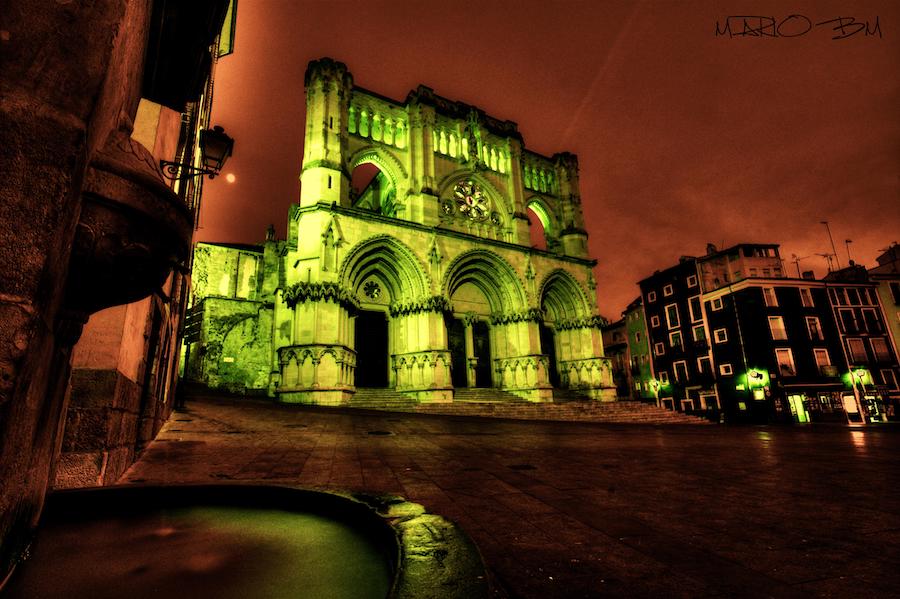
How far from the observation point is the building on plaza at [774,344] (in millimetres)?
32812

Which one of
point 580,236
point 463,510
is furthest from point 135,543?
point 580,236

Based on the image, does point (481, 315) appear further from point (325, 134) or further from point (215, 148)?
point (215, 148)

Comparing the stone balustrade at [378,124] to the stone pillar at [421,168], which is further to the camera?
the stone balustrade at [378,124]

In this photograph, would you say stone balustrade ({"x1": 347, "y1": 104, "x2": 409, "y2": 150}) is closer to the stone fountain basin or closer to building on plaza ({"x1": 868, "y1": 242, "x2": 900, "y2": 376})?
the stone fountain basin

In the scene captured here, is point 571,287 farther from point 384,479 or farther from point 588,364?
point 384,479

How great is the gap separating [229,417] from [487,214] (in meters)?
20.5

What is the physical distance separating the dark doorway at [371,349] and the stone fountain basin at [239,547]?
1973 cm

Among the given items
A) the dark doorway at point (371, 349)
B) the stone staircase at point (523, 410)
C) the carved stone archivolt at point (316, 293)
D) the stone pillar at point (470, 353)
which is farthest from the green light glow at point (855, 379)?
the carved stone archivolt at point (316, 293)

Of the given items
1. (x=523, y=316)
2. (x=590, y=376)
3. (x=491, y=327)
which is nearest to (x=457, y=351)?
(x=491, y=327)

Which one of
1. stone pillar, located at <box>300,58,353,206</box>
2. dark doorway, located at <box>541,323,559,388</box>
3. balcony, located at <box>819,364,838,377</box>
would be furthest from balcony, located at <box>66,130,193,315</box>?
balcony, located at <box>819,364,838,377</box>

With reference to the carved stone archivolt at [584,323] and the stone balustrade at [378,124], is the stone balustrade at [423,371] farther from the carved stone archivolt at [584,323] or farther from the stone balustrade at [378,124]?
the stone balustrade at [378,124]

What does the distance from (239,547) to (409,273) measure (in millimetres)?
20186

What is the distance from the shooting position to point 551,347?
28.5 meters

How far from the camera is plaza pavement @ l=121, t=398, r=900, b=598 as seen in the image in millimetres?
1937
